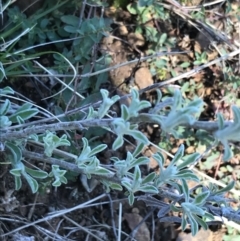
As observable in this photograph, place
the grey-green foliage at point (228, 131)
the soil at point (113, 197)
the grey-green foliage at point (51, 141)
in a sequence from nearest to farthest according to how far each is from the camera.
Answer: the grey-green foliage at point (228, 131) → the grey-green foliage at point (51, 141) → the soil at point (113, 197)

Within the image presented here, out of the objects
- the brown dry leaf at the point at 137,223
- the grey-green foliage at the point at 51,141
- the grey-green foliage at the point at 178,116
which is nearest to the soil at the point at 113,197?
the brown dry leaf at the point at 137,223

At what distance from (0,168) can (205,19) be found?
1.00m

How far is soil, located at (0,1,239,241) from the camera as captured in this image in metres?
1.76

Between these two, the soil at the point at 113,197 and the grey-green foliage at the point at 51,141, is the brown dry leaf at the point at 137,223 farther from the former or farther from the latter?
the grey-green foliage at the point at 51,141

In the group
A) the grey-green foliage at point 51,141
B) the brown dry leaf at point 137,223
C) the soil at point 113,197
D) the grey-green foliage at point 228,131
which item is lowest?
the brown dry leaf at point 137,223

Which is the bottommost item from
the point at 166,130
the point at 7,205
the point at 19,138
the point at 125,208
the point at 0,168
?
the point at 125,208

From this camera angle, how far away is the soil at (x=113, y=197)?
1756mm

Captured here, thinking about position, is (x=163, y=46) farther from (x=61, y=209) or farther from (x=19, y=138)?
(x=19, y=138)

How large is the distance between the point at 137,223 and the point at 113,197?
13 centimetres

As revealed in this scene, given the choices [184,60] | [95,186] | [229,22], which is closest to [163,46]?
[184,60]

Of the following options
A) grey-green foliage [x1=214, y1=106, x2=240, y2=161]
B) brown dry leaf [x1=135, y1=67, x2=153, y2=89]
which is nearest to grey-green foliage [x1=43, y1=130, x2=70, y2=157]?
grey-green foliage [x1=214, y1=106, x2=240, y2=161]

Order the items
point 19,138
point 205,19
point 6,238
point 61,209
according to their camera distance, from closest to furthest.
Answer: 1. point 19,138
2. point 6,238
3. point 61,209
4. point 205,19

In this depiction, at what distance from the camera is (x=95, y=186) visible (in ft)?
6.23

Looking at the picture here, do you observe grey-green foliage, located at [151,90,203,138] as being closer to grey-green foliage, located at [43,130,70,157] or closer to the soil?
grey-green foliage, located at [43,130,70,157]
